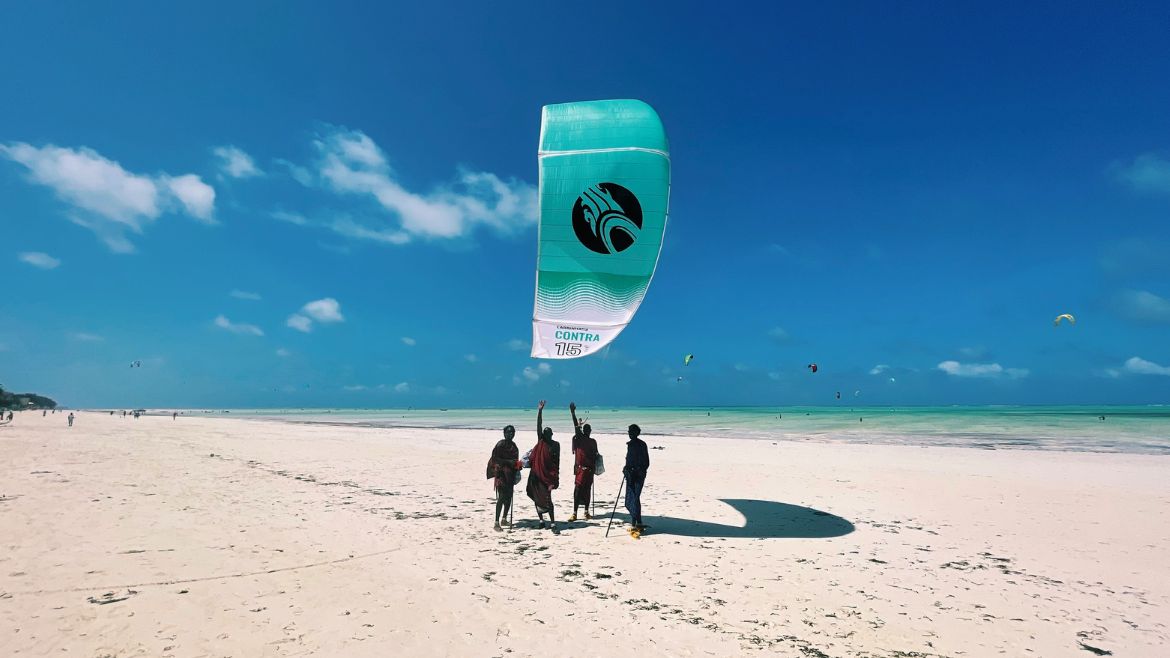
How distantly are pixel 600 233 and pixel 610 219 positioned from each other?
9.9 inches

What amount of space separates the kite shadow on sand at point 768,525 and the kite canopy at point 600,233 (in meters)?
3.87

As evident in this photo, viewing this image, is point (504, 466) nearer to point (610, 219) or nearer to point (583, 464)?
point (583, 464)

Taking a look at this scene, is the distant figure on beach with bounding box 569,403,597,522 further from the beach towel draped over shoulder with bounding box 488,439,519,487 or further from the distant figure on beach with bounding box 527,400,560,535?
the beach towel draped over shoulder with bounding box 488,439,519,487

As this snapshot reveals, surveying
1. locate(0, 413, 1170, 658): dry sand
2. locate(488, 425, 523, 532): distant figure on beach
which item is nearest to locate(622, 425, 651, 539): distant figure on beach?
locate(0, 413, 1170, 658): dry sand

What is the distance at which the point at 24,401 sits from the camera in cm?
8644

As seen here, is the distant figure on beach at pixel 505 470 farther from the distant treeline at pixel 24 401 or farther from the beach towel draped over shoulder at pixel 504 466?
the distant treeline at pixel 24 401

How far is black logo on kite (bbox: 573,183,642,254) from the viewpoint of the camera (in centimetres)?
771

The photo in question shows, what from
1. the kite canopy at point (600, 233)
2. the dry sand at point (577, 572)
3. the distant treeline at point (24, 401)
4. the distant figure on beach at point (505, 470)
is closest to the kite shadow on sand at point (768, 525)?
the dry sand at point (577, 572)

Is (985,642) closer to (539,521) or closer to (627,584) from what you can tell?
(627,584)

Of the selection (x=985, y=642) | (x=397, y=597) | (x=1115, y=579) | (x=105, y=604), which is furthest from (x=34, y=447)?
(x=1115, y=579)

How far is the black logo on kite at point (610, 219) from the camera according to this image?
7.71 metres

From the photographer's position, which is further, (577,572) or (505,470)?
(505,470)

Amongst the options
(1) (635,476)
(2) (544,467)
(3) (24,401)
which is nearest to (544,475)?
(2) (544,467)

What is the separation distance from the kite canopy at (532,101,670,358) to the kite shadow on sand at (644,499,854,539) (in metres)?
3.87
